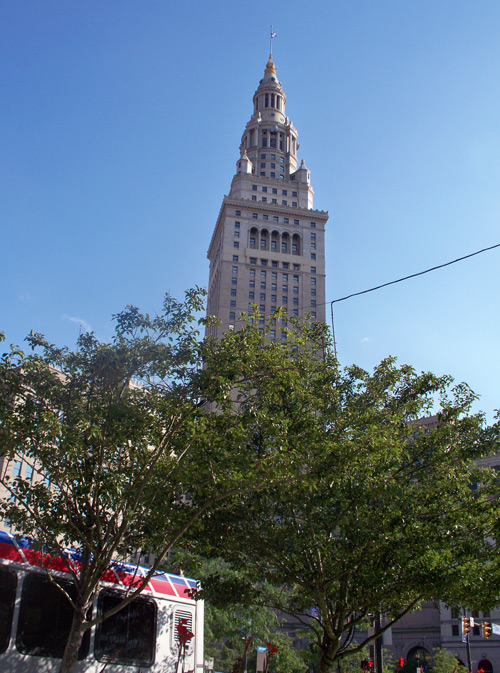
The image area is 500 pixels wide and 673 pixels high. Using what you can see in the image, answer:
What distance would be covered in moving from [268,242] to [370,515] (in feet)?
266

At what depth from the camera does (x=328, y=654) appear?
1848 centimetres

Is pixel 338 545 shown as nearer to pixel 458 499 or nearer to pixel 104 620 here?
pixel 458 499

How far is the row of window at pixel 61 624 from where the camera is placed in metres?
11.7

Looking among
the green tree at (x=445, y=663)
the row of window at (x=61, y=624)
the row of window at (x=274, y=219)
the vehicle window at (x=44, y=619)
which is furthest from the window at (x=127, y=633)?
the row of window at (x=274, y=219)

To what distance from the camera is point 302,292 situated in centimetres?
9300

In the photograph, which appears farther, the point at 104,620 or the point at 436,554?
the point at 436,554

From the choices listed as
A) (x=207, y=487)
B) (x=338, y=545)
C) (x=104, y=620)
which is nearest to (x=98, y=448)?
(x=207, y=487)

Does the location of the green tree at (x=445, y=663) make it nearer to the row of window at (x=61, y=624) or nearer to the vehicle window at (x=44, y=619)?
the row of window at (x=61, y=624)

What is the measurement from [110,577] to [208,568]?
27242 mm

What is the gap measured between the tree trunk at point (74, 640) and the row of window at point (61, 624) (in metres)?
0.49

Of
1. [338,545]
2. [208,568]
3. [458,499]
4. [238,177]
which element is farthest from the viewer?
[238,177]

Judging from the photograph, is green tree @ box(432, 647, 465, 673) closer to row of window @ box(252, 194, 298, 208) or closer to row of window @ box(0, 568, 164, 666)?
row of window @ box(0, 568, 164, 666)

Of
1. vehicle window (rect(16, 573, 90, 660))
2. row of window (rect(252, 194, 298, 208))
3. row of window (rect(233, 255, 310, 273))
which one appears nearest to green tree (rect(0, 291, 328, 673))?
vehicle window (rect(16, 573, 90, 660))

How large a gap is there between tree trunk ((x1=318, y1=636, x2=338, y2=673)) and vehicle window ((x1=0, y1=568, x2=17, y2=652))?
10797mm
